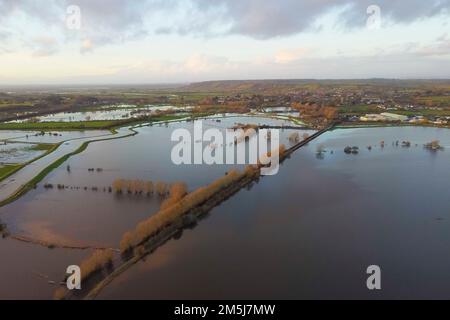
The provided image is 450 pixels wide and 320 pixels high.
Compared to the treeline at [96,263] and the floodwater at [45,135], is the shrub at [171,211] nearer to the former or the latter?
the treeline at [96,263]

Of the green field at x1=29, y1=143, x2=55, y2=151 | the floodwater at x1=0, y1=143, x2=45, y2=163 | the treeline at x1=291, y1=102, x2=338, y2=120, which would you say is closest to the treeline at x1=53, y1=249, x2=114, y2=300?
the floodwater at x1=0, y1=143, x2=45, y2=163

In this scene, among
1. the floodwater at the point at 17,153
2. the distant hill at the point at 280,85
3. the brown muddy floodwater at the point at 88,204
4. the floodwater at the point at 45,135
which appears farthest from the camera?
the distant hill at the point at 280,85

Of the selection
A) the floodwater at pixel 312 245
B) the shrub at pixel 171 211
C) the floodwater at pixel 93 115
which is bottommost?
the floodwater at pixel 312 245

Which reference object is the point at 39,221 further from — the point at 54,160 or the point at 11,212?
the point at 54,160

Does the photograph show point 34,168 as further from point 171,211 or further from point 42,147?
point 171,211

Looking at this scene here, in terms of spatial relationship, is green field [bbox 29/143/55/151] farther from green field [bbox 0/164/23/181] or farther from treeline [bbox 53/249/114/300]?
treeline [bbox 53/249/114/300]

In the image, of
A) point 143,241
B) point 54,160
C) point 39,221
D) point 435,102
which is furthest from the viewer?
point 435,102

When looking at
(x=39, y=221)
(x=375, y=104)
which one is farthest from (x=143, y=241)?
(x=375, y=104)

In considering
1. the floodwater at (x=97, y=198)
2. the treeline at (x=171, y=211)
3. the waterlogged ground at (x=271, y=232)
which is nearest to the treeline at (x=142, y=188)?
the floodwater at (x=97, y=198)
